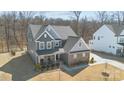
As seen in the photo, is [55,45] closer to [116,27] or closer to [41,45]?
[41,45]

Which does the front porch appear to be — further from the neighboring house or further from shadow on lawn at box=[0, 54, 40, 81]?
shadow on lawn at box=[0, 54, 40, 81]

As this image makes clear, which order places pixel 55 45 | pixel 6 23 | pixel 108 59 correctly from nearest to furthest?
pixel 6 23, pixel 55 45, pixel 108 59

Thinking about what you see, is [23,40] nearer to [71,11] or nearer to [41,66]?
[41,66]

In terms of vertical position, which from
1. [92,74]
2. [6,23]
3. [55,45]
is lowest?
[92,74]

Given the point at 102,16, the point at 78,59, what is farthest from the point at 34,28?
the point at 102,16

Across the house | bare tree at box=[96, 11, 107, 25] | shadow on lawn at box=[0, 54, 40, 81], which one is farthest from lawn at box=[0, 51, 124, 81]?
bare tree at box=[96, 11, 107, 25]

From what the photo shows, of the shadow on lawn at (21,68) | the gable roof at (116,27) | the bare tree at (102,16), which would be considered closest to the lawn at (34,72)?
the shadow on lawn at (21,68)

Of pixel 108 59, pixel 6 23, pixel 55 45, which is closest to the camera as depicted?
pixel 6 23
